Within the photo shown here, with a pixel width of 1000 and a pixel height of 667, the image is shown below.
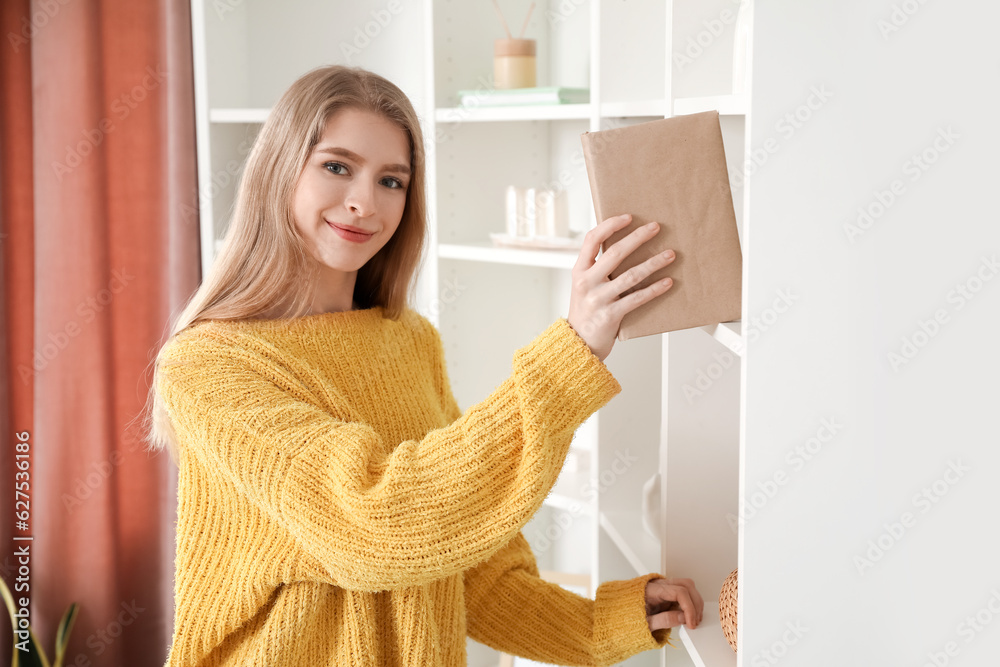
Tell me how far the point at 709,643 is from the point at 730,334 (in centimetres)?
44

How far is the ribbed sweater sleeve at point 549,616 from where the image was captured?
1203 mm

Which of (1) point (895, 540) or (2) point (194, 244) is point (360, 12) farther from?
(1) point (895, 540)

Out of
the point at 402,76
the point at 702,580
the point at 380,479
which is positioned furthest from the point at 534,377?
Result: the point at 402,76

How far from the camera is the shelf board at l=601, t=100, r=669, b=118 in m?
1.27

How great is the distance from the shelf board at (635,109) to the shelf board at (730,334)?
38 centimetres

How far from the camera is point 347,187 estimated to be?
3.86 feet
